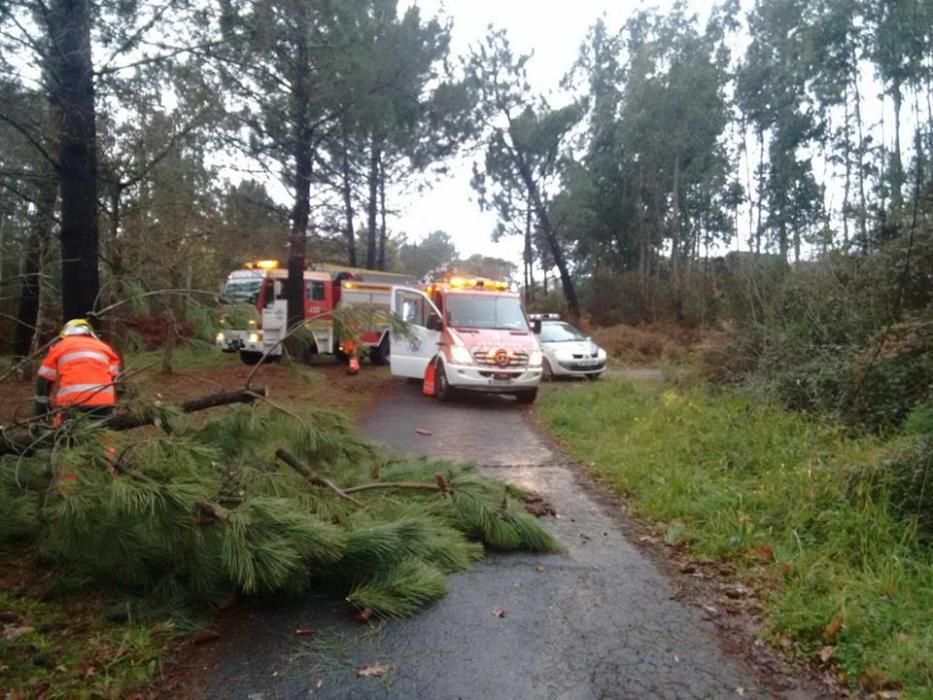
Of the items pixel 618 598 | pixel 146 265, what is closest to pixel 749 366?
pixel 618 598

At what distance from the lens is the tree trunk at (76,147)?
667 cm

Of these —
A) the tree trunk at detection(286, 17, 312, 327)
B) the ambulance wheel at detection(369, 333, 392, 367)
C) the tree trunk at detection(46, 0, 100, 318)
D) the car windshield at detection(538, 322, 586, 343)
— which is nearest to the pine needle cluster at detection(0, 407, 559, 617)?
the tree trunk at detection(46, 0, 100, 318)

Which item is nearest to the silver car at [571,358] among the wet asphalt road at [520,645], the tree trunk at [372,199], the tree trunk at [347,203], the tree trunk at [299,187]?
the tree trunk at [299,187]

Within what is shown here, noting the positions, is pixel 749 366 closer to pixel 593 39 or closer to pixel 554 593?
pixel 554 593

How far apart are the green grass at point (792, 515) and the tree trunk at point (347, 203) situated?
47.3 feet

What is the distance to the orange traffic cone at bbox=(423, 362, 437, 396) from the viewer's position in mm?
13328

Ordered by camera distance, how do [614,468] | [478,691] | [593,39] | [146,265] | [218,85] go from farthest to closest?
[593,39], [146,265], [218,85], [614,468], [478,691]

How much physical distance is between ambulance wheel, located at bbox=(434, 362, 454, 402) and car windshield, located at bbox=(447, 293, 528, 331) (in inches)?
35.2

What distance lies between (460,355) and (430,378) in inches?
59.6

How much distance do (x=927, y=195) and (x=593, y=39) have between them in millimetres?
25582

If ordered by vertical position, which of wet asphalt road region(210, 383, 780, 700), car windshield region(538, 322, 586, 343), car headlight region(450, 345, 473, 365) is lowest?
wet asphalt road region(210, 383, 780, 700)

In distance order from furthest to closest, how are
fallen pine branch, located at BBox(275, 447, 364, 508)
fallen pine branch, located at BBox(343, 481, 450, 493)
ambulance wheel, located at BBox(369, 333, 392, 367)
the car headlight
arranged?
ambulance wheel, located at BBox(369, 333, 392, 367)
the car headlight
fallen pine branch, located at BBox(343, 481, 450, 493)
fallen pine branch, located at BBox(275, 447, 364, 508)

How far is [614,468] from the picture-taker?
7.42 meters

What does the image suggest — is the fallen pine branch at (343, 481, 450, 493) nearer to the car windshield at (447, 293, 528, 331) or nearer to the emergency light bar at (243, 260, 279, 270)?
the car windshield at (447, 293, 528, 331)
